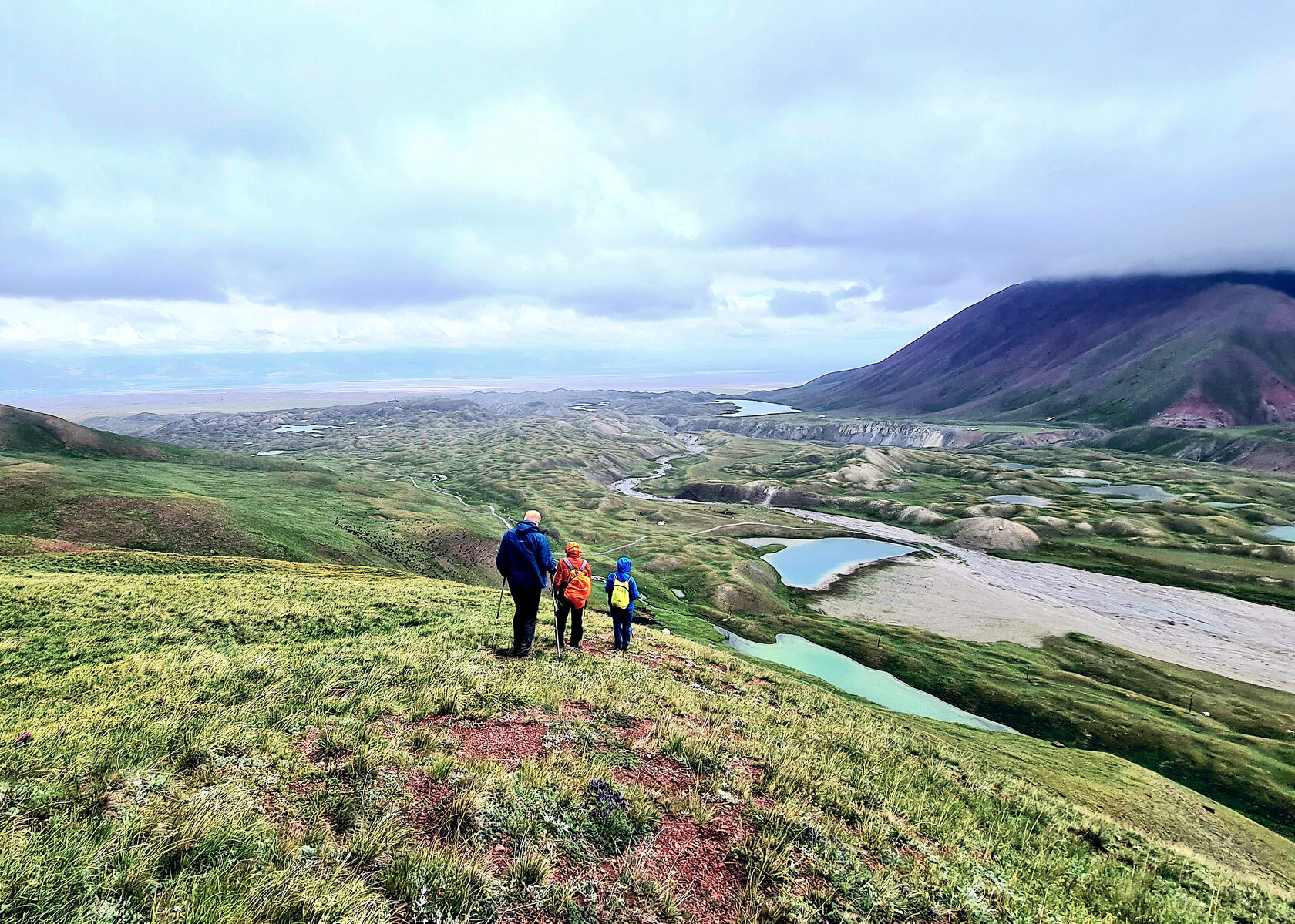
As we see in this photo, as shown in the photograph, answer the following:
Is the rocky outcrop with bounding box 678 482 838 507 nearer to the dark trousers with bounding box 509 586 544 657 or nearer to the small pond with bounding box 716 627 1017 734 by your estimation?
the small pond with bounding box 716 627 1017 734

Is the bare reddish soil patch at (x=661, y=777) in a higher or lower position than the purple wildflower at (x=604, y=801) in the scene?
lower

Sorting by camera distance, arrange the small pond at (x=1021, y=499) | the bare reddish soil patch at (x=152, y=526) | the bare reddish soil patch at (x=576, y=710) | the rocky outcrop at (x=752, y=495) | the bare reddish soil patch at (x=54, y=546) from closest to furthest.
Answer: the bare reddish soil patch at (x=576, y=710) < the bare reddish soil patch at (x=54, y=546) < the bare reddish soil patch at (x=152, y=526) < the small pond at (x=1021, y=499) < the rocky outcrop at (x=752, y=495)

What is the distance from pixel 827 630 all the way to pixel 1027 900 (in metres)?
66.7

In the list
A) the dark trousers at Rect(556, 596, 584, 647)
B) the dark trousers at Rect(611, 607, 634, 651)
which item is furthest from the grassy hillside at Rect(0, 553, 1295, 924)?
the dark trousers at Rect(611, 607, 634, 651)

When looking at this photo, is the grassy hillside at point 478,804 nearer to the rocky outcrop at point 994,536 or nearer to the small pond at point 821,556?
the small pond at point 821,556

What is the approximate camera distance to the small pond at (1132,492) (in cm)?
14650

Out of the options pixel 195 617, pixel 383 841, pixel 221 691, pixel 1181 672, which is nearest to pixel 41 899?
pixel 383 841

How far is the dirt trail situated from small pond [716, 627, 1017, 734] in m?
22.6

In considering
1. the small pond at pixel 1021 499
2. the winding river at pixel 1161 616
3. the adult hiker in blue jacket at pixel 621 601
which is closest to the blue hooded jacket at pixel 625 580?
the adult hiker in blue jacket at pixel 621 601

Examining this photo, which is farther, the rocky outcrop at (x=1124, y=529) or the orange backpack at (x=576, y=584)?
the rocky outcrop at (x=1124, y=529)

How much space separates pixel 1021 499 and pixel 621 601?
176m

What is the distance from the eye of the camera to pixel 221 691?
11.0 m

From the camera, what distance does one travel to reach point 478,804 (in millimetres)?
7426

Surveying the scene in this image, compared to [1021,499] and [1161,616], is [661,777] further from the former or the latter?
[1021,499]
